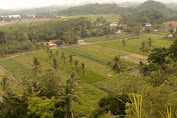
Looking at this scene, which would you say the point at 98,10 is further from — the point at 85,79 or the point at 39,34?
the point at 85,79

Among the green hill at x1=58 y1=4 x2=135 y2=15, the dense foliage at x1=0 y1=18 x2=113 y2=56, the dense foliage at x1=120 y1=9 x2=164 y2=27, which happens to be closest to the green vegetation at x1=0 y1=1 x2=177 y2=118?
the dense foliage at x1=0 y1=18 x2=113 y2=56

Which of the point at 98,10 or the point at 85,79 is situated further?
the point at 98,10

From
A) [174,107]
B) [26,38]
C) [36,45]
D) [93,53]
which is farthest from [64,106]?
[26,38]

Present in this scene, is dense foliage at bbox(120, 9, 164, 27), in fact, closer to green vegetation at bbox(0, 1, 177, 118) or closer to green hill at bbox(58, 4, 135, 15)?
green vegetation at bbox(0, 1, 177, 118)

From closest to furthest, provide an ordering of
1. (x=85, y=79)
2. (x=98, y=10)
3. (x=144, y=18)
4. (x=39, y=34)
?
1. (x=85, y=79)
2. (x=39, y=34)
3. (x=144, y=18)
4. (x=98, y=10)

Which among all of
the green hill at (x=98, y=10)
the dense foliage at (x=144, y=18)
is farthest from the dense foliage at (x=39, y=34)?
the green hill at (x=98, y=10)

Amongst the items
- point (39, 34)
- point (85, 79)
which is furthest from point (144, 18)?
point (85, 79)


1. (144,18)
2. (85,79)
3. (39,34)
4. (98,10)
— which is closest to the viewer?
(85,79)

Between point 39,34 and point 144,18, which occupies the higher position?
point 144,18

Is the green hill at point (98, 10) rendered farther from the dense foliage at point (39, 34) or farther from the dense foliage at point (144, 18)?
the dense foliage at point (39, 34)

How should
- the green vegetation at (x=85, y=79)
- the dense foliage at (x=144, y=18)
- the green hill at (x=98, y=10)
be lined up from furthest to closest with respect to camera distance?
the green hill at (x=98, y=10), the dense foliage at (x=144, y=18), the green vegetation at (x=85, y=79)

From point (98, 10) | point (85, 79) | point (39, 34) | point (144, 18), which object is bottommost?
point (85, 79)
